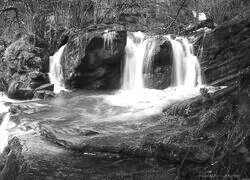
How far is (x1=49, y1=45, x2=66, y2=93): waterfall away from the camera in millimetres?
18594

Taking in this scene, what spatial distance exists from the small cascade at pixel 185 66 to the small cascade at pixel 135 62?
4.25ft

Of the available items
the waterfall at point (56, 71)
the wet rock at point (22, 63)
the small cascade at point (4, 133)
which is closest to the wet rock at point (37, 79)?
the wet rock at point (22, 63)

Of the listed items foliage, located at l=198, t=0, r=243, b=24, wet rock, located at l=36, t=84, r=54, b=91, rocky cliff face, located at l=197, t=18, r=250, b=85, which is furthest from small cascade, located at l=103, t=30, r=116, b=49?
foliage, located at l=198, t=0, r=243, b=24

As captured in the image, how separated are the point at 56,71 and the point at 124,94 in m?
4.78

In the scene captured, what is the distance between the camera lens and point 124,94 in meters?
16.4

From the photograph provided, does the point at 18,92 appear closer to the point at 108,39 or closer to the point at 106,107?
the point at 108,39

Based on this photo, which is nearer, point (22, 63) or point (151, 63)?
point (151, 63)

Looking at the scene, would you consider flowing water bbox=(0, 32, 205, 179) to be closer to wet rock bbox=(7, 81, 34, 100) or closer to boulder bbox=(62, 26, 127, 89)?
boulder bbox=(62, 26, 127, 89)

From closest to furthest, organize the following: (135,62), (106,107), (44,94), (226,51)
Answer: (106,107), (226,51), (44,94), (135,62)

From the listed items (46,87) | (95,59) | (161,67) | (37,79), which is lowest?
(46,87)

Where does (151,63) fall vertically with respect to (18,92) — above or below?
above

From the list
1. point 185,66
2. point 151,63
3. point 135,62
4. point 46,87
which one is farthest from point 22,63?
point 185,66

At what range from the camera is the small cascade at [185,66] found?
16.5 meters

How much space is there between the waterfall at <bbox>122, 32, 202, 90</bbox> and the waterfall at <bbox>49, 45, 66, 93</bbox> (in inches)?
138
